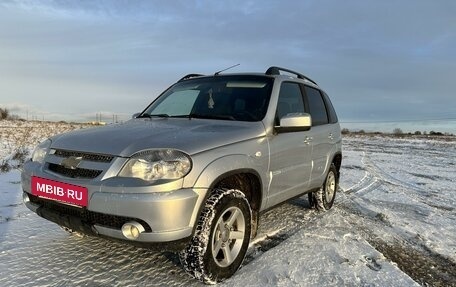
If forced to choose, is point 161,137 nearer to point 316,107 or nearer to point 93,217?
point 93,217

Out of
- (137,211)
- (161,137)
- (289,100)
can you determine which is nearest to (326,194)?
(289,100)

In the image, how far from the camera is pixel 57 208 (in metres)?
3.23

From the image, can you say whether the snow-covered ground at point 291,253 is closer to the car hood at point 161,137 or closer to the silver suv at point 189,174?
the silver suv at point 189,174

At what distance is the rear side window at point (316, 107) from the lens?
543cm

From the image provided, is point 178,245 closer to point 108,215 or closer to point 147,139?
point 108,215

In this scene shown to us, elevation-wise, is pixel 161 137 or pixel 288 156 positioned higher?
pixel 161 137

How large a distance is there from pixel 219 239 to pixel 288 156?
136 cm

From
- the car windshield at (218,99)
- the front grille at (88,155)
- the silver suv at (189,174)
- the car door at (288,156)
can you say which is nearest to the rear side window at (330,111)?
the car door at (288,156)

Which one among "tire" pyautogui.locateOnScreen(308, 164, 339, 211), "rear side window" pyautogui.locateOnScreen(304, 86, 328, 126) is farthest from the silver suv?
"tire" pyautogui.locateOnScreen(308, 164, 339, 211)

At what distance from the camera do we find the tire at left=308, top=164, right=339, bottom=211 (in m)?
5.79

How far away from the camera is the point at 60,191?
3.15m

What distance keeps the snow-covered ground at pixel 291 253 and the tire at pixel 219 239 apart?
149 millimetres

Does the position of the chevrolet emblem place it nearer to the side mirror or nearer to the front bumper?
the front bumper

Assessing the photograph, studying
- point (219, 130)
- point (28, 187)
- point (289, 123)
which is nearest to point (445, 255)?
point (289, 123)
